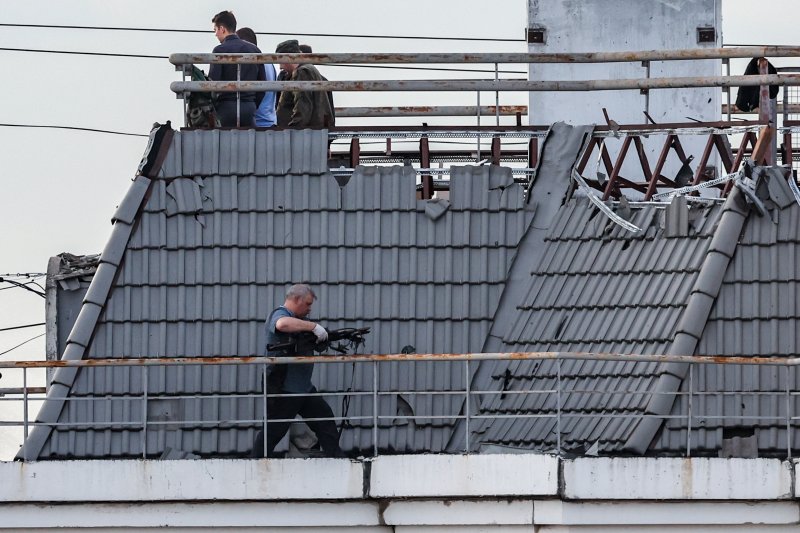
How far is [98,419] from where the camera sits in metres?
18.0

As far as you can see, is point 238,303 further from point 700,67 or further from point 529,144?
point 700,67

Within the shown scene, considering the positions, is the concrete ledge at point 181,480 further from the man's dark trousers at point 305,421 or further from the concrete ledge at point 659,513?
the concrete ledge at point 659,513

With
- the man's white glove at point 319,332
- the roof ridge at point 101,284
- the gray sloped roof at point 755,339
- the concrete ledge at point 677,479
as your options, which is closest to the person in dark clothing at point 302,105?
the roof ridge at point 101,284

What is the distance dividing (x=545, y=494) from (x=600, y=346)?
222 centimetres

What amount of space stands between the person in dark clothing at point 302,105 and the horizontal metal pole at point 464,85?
0.46 m

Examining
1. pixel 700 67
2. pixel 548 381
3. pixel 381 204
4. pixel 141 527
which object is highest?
pixel 700 67

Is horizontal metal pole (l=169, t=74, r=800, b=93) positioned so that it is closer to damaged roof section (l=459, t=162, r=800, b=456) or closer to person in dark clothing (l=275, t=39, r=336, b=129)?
person in dark clothing (l=275, t=39, r=336, b=129)

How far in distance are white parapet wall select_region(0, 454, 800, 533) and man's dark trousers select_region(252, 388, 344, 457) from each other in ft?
2.34

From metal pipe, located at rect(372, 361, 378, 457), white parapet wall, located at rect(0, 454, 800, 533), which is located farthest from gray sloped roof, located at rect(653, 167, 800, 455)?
metal pipe, located at rect(372, 361, 378, 457)

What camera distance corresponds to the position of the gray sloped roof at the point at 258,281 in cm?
1794

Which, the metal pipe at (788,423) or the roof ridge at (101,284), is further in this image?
the roof ridge at (101,284)

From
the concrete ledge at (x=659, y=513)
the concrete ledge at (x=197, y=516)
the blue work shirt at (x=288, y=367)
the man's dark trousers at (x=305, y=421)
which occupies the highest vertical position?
the blue work shirt at (x=288, y=367)

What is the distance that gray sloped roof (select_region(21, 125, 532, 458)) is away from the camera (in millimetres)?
17938

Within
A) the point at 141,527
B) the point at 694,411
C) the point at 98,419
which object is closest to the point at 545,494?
the point at 694,411
